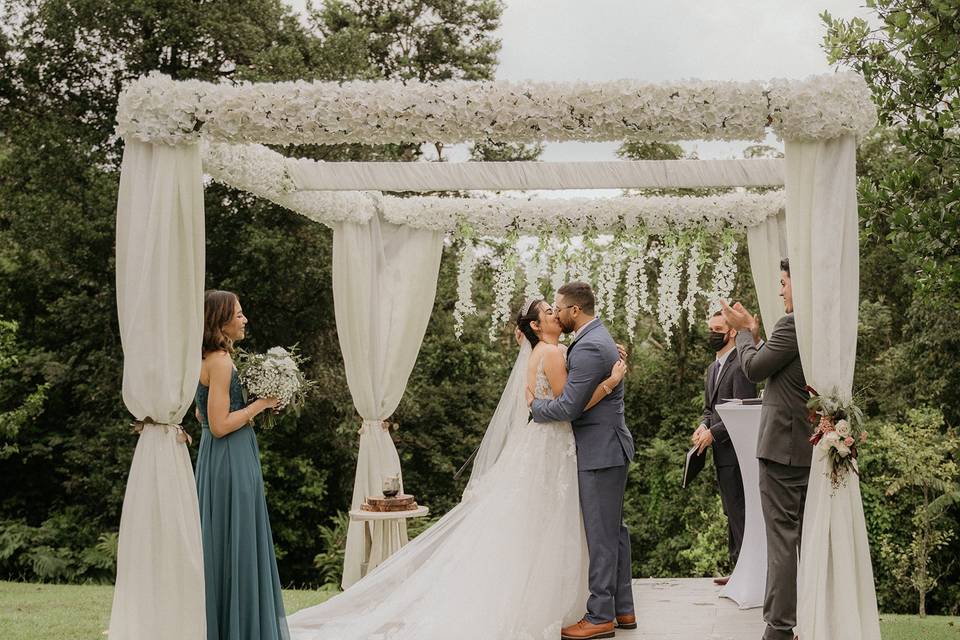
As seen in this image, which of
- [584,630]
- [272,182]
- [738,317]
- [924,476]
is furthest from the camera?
[924,476]

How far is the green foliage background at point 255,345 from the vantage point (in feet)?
35.1

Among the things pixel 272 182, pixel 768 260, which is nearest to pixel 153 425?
pixel 272 182

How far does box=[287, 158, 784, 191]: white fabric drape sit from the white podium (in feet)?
4.42

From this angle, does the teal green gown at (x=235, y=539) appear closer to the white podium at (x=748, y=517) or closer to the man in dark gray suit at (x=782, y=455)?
the man in dark gray suit at (x=782, y=455)

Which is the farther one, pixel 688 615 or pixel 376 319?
pixel 376 319

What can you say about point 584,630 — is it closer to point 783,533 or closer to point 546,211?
point 783,533

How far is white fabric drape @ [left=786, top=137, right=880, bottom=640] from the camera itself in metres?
3.91

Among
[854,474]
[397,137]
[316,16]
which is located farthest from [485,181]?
[316,16]

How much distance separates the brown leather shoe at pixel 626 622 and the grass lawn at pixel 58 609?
239 centimetres

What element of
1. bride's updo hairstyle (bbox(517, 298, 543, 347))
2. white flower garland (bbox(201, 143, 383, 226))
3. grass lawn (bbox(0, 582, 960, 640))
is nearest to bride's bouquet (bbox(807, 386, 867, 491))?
bride's updo hairstyle (bbox(517, 298, 543, 347))

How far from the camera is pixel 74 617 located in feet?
21.4

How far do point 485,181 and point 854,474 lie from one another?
2.75 meters

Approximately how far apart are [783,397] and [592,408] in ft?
3.22

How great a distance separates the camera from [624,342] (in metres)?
12.4
